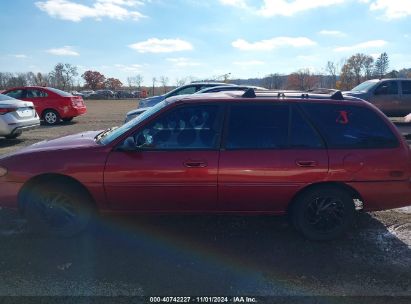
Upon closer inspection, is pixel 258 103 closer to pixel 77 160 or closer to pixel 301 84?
pixel 77 160

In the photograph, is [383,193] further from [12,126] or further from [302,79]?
[302,79]

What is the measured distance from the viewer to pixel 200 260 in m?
3.52

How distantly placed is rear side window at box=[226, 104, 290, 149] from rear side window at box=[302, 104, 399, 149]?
32 cm

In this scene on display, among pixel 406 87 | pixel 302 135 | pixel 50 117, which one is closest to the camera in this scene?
pixel 302 135

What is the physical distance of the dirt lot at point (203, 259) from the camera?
3066 millimetres

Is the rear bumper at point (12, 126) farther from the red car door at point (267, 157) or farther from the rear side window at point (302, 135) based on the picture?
the rear side window at point (302, 135)

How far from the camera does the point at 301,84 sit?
77.9 m

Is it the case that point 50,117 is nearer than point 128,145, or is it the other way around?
point 128,145

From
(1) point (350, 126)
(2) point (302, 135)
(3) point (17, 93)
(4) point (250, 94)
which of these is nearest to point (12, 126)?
(3) point (17, 93)

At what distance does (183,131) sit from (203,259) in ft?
4.41

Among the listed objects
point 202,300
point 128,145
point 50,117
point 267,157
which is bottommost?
point 202,300

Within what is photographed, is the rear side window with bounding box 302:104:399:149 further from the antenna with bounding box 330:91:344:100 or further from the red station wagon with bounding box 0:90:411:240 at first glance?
the antenna with bounding box 330:91:344:100

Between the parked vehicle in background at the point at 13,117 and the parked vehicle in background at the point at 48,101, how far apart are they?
4.64m

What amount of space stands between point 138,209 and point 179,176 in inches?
24.7
